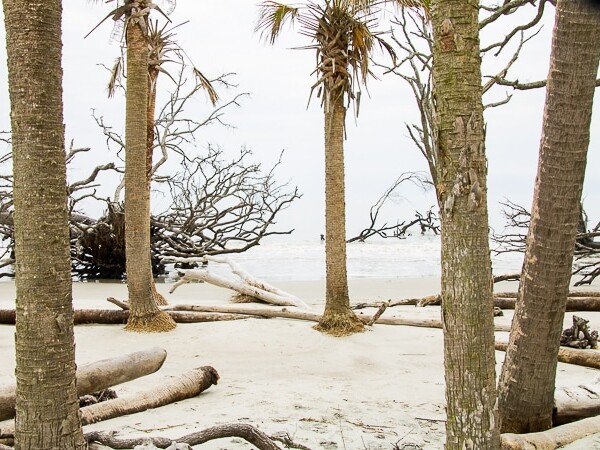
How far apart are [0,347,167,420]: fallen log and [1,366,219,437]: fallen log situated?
0.41 ft

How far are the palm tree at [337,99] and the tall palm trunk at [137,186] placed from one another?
2.29m


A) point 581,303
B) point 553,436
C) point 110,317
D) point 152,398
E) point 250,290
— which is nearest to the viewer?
point 553,436

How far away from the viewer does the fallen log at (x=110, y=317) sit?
30.6 ft

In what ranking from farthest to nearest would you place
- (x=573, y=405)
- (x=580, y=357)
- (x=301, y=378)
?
(x=580, y=357)
(x=301, y=378)
(x=573, y=405)

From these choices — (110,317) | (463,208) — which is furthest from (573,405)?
(110,317)

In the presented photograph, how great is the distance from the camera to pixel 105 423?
4.33 meters

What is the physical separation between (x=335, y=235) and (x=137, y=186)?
2.74m

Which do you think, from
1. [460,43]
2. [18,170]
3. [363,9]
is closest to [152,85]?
[363,9]

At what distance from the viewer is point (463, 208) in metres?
2.77

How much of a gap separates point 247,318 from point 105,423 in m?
5.25

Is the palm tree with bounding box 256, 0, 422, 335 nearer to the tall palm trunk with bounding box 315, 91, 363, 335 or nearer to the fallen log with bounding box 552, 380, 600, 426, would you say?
the tall palm trunk with bounding box 315, 91, 363, 335

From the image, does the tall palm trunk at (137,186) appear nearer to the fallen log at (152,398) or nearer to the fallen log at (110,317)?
the fallen log at (110,317)

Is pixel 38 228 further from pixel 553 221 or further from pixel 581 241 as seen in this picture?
pixel 581 241

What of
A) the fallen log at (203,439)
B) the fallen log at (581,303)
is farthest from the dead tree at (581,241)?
the fallen log at (203,439)
